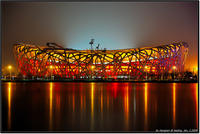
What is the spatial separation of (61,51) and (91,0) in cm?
3786

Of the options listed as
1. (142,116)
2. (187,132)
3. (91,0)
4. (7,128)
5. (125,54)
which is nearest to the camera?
(187,132)

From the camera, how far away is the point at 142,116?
4.45 m

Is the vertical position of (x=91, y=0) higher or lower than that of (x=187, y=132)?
higher

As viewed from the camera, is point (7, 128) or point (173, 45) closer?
point (7, 128)

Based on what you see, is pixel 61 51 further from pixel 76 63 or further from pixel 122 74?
pixel 122 74

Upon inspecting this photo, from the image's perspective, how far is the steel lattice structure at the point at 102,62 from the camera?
3691 cm

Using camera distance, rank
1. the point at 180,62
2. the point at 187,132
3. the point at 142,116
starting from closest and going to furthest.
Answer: the point at 187,132 < the point at 142,116 < the point at 180,62

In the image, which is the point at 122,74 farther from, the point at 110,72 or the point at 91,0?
the point at 91,0

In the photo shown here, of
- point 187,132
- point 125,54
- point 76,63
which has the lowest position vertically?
point 187,132

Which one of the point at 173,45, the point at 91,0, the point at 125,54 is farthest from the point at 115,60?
the point at 91,0

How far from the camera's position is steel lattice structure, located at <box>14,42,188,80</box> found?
1453 inches

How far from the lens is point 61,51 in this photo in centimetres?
4175

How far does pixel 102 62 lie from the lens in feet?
130

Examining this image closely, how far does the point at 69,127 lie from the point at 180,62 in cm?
4094
